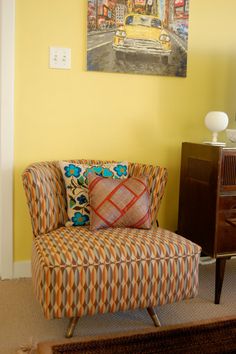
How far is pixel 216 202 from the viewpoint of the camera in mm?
2021

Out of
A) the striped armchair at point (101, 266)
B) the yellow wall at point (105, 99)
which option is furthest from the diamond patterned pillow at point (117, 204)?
the yellow wall at point (105, 99)

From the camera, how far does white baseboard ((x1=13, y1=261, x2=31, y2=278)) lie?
2.33 metres

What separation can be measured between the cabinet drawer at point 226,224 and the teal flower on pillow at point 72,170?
0.74 meters

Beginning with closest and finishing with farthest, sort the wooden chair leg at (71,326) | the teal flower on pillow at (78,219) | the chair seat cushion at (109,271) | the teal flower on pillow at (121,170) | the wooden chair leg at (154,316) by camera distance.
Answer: the chair seat cushion at (109,271) < the wooden chair leg at (71,326) < the wooden chair leg at (154,316) < the teal flower on pillow at (78,219) < the teal flower on pillow at (121,170)

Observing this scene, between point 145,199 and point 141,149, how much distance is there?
1.90ft

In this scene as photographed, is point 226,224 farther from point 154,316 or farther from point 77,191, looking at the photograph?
point 77,191

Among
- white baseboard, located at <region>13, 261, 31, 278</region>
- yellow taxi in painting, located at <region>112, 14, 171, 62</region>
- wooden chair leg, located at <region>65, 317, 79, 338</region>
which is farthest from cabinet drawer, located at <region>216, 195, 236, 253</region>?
white baseboard, located at <region>13, 261, 31, 278</region>

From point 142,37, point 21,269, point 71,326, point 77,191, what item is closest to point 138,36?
point 142,37

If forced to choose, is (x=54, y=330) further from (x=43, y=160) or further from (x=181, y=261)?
(x=43, y=160)

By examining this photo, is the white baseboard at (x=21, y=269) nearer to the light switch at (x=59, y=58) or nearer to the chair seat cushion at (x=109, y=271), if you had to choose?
the chair seat cushion at (x=109, y=271)

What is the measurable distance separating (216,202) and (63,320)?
0.94 meters

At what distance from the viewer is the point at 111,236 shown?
1.80 m

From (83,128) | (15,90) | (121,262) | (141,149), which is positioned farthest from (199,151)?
(15,90)

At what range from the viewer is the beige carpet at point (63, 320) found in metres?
1.74
